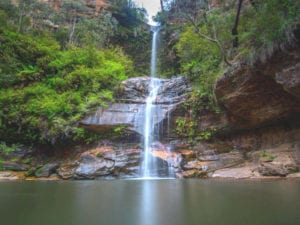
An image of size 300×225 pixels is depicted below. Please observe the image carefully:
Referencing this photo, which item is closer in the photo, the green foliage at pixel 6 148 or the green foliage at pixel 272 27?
the green foliage at pixel 272 27

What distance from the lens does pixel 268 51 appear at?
29.7 feet

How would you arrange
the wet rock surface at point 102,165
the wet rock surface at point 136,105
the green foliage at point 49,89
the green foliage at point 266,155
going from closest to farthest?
1. the green foliage at point 266,155
2. the wet rock surface at point 102,165
3. the wet rock surface at point 136,105
4. the green foliage at point 49,89

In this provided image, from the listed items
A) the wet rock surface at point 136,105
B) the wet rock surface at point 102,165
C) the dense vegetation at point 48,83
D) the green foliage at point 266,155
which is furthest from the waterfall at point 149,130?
the green foliage at point 266,155

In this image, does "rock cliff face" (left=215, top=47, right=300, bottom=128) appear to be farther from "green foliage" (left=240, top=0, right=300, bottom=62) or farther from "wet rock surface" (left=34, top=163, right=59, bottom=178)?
"wet rock surface" (left=34, top=163, right=59, bottom=178)

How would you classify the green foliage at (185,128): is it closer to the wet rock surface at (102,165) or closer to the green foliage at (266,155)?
the wet rock surface at (102,165)

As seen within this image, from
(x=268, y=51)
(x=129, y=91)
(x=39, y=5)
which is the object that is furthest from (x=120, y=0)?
(x=268, y=51)

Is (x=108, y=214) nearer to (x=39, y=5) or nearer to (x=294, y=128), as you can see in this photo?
(x=294, y=128)

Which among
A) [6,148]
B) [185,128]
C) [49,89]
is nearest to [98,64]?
[49,89]

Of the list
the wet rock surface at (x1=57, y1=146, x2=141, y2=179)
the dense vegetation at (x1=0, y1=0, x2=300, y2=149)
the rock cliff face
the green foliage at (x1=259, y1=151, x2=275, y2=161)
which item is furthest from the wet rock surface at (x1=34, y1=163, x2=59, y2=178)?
the green foliage at (x1=259, y1=151, x2=275, y2=161)

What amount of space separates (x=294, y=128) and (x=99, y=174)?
879cm

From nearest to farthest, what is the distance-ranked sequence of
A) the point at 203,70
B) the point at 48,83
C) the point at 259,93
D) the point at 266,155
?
1. the point at 259,93
2. the point at 266,155
3. the point at 203,70
4. the point at 48,83

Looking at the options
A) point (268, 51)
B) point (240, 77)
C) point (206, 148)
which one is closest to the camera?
point (268, 51)

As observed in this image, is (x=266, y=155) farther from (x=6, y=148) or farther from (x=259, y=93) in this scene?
(x=6, y=148)

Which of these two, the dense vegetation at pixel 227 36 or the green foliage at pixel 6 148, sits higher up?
the dense vegetation at pixel 227 36
